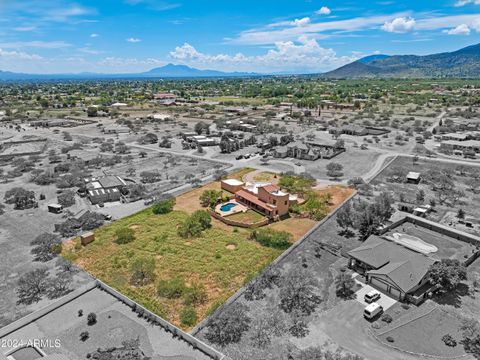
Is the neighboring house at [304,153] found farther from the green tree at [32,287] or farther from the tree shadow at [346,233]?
the green tree at [32,287]

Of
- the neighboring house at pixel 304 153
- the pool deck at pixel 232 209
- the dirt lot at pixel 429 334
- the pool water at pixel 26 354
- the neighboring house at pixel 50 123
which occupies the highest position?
the neighboring house at pixel 50 123

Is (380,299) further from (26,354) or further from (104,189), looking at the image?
(104,189)

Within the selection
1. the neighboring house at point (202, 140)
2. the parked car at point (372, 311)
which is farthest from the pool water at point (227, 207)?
the neighboring house at point (202, 140)

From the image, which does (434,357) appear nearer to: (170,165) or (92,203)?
(92,203)

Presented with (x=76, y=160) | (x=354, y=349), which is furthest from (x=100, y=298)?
(x=76, y=160)

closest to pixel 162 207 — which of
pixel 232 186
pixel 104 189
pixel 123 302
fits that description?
pixel 232 186

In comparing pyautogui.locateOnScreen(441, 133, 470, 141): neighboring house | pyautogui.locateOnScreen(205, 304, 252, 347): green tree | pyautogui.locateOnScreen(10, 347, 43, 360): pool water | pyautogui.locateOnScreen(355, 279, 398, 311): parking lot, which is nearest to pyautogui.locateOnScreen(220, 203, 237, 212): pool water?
pyautogui.locateOnScreen(205, 304, 252, 347): green tree
